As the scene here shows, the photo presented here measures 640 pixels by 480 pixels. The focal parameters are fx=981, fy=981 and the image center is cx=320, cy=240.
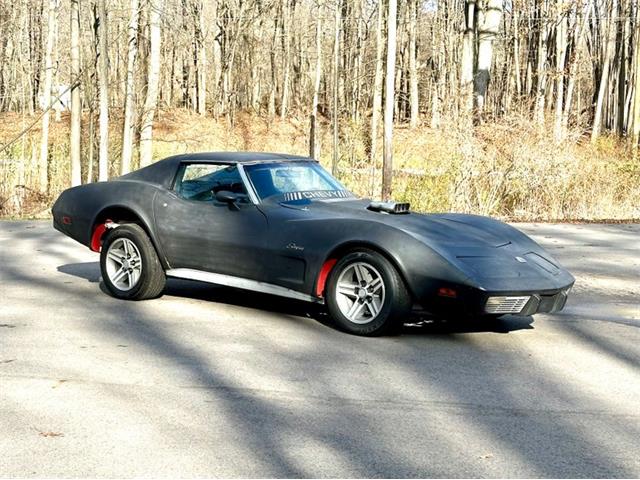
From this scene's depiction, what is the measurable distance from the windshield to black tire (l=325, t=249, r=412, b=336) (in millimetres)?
1076

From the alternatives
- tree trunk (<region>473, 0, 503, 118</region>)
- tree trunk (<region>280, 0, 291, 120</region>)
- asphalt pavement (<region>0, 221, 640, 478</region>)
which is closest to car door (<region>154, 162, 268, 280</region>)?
asphalt pavement (<region>0, 221, 640, 478</region>)

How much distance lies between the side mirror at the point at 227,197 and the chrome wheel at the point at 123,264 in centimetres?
106

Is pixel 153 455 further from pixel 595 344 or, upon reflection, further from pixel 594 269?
pixel 594 269

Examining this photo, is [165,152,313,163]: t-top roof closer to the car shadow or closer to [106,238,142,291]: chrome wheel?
[106,238,142,291]: chrome wheel

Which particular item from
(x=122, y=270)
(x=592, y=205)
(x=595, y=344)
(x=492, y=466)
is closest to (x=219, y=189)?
(x=122, y=270)

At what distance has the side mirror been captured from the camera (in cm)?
820

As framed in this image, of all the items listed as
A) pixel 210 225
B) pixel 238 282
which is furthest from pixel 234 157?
pixel 238 282

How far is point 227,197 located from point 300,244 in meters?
0.89

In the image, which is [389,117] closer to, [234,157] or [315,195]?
[234,157]

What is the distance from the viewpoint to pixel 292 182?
27.9 ft

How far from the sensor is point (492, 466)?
4426mm

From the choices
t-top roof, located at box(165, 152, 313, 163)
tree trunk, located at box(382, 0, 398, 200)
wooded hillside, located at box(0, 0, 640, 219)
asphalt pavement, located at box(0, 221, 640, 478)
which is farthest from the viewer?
wooded hillside, located at box(0, 0, 640, 219)

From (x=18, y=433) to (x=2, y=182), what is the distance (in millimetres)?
21985

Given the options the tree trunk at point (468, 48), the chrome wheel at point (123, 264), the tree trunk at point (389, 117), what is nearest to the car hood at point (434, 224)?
the chrome wheel at point (123, 264)
